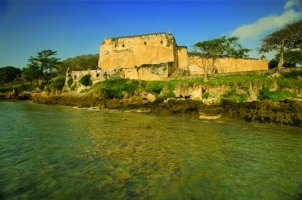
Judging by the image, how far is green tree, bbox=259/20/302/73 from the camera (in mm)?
22069

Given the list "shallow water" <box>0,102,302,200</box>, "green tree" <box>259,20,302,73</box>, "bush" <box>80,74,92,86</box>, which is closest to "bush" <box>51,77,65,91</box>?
"bush" <box>80,74,92,86</box>

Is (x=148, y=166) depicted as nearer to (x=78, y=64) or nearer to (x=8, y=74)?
(x=78, y=64)

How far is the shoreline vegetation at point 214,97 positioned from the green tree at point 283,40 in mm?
2564

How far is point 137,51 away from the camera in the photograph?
38.8 metres

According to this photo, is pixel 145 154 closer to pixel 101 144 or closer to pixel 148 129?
pixel 101 144

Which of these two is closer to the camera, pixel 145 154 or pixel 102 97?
pixel 145 154

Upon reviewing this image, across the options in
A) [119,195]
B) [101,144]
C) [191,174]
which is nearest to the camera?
[119,195]

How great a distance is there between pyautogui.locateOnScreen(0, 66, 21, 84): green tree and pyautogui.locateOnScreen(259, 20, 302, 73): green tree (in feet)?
210

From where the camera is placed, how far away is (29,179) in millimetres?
5848

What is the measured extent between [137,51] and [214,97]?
20279 mm

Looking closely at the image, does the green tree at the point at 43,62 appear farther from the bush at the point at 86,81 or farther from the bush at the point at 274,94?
the bush at the point at 274,94

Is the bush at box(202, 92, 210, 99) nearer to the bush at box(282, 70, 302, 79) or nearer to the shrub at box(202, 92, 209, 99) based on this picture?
the shrub at box(202, 92, 209, 99)

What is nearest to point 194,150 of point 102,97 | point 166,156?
point 166,156

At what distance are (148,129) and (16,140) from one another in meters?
6.60
